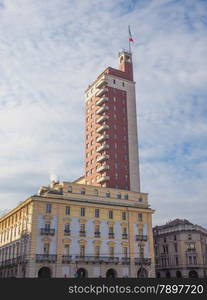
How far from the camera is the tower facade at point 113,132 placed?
94.9m

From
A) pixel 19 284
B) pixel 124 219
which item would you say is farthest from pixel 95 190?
pixel 19 284

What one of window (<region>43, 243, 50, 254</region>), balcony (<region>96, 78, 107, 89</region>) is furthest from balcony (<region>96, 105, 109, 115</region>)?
window (<region>43, 243, 50, 254</region>)

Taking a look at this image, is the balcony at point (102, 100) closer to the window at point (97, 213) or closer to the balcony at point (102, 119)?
the balcony at point (102, 119)

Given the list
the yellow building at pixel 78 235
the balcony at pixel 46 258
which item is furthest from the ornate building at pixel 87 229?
the balcony at pixel 46 258

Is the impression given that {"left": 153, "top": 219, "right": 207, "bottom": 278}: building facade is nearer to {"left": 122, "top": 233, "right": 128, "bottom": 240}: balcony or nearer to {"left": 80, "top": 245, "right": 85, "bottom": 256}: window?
{"left": 122, "top": 233, "right": 128, "bottom": 240}: balcony

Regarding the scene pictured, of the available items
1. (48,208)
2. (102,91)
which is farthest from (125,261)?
(102,91)

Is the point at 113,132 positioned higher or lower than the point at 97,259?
higher

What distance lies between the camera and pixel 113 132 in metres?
98.9

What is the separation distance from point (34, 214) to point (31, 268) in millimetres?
10171

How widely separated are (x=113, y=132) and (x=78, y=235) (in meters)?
35.5

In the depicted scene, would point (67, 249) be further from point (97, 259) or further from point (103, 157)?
point (103, 157)

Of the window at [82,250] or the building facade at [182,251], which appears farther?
the building facade at [182,251]

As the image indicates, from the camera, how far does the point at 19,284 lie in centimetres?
2416

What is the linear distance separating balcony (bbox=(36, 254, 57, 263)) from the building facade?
46.2 metres
